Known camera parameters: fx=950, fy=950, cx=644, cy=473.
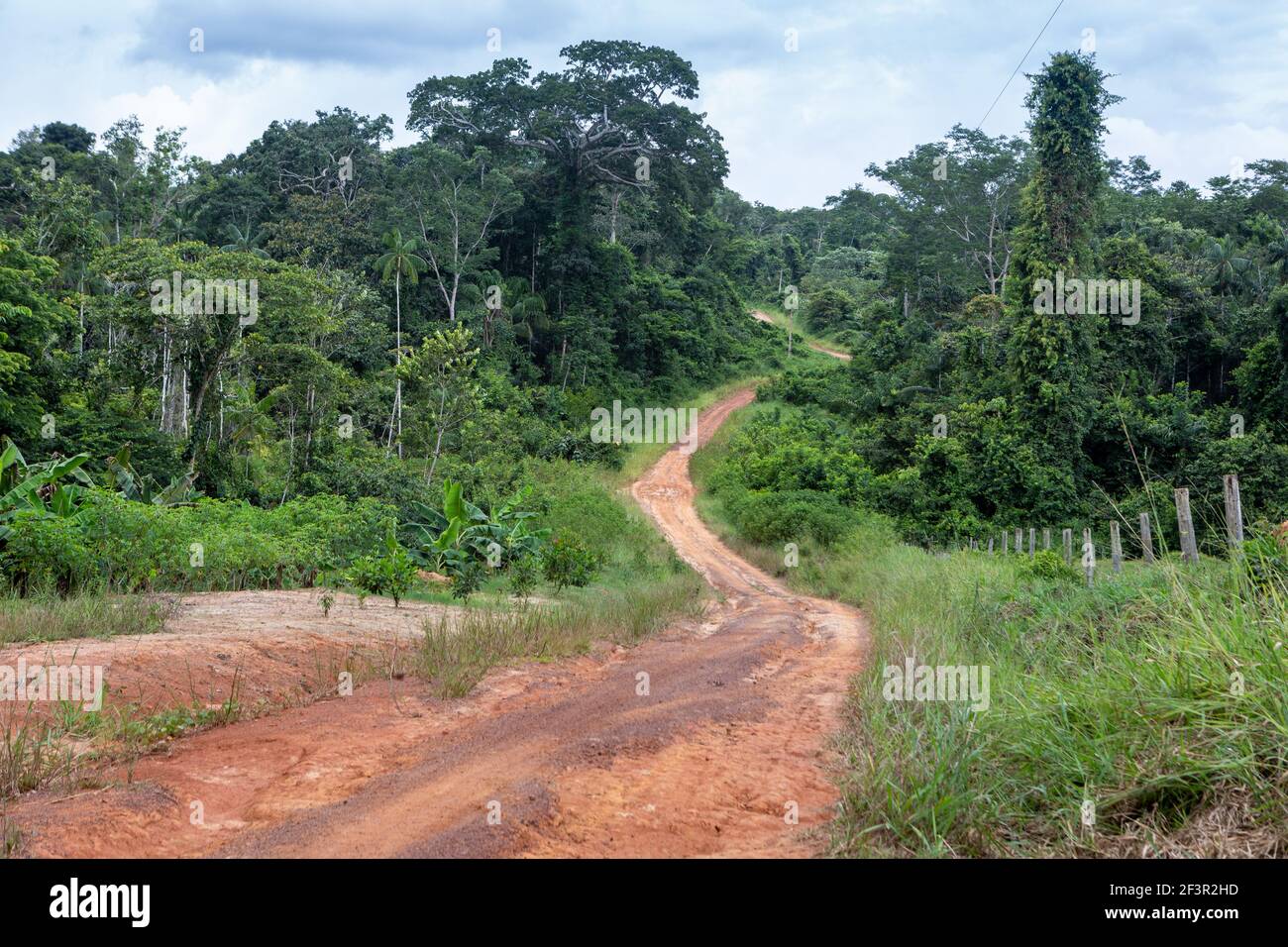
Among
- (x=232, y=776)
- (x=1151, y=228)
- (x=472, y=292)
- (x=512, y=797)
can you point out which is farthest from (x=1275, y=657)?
(x=1151, y=228)

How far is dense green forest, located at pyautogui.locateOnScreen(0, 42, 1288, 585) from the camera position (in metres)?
22.1

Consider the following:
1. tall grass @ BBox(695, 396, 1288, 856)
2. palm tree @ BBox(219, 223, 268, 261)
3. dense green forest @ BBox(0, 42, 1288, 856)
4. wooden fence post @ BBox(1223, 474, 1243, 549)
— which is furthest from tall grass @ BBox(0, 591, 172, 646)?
palm tree @ BBox(219, 223, 268, 261)

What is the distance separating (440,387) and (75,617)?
666 inches

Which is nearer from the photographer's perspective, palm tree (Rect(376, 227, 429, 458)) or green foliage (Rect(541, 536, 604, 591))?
green foliage (Rect(541, 536, 604, 591))

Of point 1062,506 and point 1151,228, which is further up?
point 1151,228

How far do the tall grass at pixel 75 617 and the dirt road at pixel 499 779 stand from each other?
250cm

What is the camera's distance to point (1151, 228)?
134 feet

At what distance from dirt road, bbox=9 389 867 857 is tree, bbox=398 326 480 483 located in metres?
16.6

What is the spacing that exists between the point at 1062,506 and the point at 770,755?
902 inches

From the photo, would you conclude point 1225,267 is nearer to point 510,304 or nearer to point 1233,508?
point 510,304

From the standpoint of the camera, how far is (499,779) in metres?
5.51

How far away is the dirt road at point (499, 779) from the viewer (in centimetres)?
459

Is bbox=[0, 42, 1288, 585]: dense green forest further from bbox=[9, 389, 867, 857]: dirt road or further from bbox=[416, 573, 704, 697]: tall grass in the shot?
bbox=[9, 389, 867, 857]: dirt road
